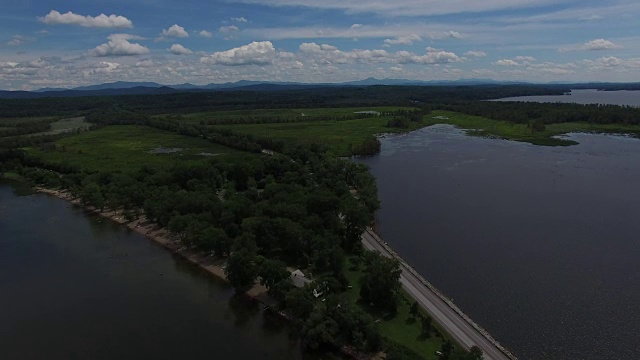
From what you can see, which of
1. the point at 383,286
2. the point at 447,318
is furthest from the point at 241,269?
the point at 447,318

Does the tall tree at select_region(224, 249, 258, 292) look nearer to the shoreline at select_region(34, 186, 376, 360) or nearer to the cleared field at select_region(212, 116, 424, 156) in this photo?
the shoreline at select_region(34, 186, 376, 360)

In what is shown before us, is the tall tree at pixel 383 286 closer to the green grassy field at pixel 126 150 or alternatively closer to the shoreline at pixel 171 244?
the shoreline at pixel 171 244

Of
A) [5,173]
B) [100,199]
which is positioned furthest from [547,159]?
[5,173]

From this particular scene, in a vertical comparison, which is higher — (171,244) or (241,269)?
(241,269)

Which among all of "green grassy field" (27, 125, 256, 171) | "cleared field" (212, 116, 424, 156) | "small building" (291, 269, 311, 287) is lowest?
"small building" (291, 269, 311, 287)

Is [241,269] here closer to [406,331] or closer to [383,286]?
[383,286]

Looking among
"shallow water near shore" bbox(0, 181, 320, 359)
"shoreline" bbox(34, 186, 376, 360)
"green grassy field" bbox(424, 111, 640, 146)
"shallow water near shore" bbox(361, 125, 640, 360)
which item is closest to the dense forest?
"shoreline" bbox(34, 186, 376, 360)
